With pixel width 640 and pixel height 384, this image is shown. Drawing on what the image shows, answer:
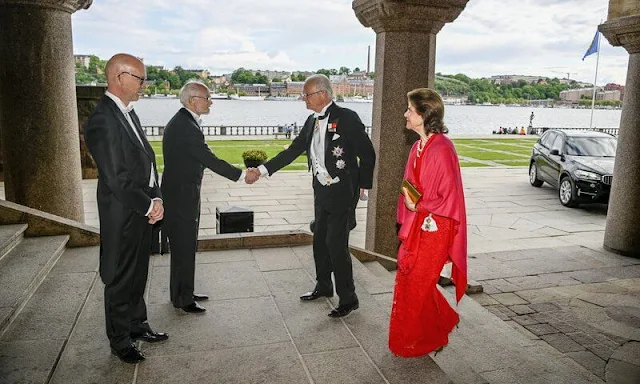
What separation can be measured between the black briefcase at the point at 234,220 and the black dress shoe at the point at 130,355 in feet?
11.7

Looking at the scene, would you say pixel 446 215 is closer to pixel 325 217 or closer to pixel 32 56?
pixel 325 217

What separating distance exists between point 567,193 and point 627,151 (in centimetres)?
427

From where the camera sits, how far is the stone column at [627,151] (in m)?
8.30

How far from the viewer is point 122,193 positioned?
11.1 feet

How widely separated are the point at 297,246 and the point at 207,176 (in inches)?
388

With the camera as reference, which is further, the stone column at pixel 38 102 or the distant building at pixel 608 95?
the distant building at pixel 608 95

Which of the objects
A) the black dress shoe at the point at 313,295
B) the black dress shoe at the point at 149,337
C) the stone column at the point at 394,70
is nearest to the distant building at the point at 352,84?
the stone column at the point at 394,70

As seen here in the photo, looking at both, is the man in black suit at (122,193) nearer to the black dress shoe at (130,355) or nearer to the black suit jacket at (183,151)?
the black dress shoe at (130,355)

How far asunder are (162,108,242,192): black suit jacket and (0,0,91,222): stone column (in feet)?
8.69

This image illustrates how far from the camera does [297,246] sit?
670 cm

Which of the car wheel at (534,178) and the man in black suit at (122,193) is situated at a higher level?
the man in black suit at (122,193)

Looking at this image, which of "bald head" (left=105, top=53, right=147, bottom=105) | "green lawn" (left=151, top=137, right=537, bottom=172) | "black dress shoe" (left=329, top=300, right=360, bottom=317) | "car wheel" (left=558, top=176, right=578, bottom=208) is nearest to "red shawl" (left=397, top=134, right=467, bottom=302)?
"black dress shoe" (left=329, top=300, right=360, bottom=317)

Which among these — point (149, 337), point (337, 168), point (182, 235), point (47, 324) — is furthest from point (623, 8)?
point (47, 324)

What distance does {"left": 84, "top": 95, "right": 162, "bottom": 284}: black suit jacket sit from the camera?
3.37m
